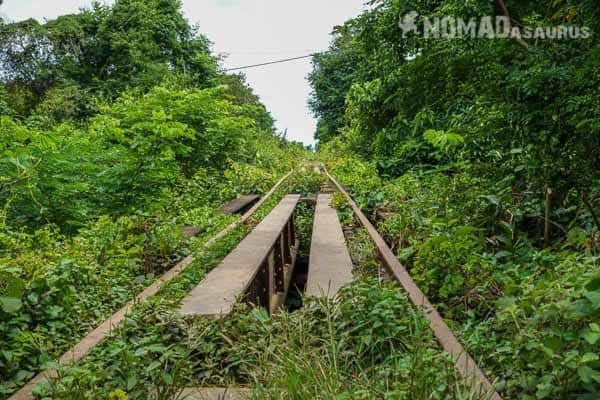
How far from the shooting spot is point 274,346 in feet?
6.83

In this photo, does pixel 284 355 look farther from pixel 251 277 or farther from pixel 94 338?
pixel 251 277

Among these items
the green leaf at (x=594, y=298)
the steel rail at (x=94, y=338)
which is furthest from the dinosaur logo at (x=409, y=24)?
the green leaf at (x=594, y=298)

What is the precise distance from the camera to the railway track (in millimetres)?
1908

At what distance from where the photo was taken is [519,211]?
3.97 meters

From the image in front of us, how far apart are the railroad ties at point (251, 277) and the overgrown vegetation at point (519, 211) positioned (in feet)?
4.22

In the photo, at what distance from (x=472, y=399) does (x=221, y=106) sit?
1004 cm

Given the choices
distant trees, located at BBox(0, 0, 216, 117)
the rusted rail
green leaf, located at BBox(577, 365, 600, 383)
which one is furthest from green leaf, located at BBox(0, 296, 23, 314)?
distant trees, located at BBox(0, 0, 216, 117)

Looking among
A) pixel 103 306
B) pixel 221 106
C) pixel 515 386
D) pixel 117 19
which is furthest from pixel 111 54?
pixel 515 386

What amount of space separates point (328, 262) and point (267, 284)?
0.79 metres

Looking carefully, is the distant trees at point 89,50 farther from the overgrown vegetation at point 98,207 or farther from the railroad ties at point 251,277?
the railroad ties at point 251,277

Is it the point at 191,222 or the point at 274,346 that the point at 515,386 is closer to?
the point at 274,346

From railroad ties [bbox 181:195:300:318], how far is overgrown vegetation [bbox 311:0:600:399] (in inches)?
50.6

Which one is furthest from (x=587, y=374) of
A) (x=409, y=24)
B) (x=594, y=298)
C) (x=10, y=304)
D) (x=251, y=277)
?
(x=409, y=24)

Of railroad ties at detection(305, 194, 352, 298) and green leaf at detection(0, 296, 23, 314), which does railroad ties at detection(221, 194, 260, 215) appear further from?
green leaf at detection(0, 296, 23, 314)
